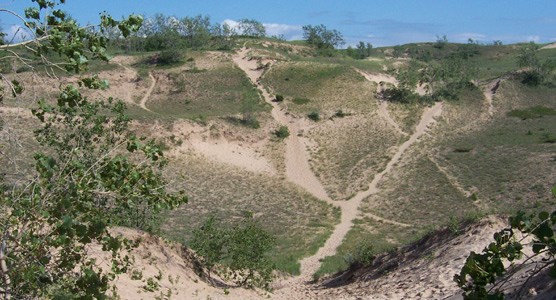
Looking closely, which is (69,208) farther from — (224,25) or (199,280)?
(224,25)

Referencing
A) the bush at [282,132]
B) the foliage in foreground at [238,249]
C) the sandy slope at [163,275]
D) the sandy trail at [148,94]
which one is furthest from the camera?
the sandy trail at [148,94]

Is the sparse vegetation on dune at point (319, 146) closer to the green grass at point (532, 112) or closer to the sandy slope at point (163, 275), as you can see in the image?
the green grass at point (532, 112)

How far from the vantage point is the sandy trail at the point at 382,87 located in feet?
182

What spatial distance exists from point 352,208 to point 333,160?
1008cm

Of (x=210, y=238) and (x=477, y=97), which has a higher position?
(x=477, y=97)

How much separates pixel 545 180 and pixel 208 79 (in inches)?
1558

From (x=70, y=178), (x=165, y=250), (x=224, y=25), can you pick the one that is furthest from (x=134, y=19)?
(x=224, y=25)

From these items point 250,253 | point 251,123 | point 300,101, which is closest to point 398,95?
point 300,101

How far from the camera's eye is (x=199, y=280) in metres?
19.6

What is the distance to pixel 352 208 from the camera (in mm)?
39719

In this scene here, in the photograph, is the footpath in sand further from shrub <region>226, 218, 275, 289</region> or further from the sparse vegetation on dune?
shrub <region>226, 218, 275, 289</region>

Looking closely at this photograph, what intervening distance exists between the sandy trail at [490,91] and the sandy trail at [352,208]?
5.22 metres

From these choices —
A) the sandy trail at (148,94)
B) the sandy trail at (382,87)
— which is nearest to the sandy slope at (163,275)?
the sandy trail at (382,87)

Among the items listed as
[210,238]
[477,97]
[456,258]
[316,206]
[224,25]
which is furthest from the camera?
[224,25]
